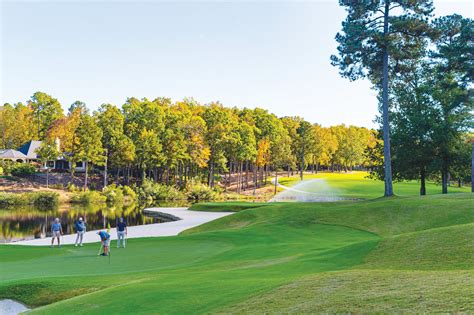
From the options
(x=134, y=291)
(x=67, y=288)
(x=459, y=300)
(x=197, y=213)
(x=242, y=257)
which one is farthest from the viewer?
(x=197, y=213)

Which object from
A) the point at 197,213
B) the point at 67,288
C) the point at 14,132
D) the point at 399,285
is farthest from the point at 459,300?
the point at 14,132

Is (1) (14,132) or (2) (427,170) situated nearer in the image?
(2) (427,170)

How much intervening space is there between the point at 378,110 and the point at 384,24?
56.3 feet

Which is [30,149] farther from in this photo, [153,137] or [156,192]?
[156,192]

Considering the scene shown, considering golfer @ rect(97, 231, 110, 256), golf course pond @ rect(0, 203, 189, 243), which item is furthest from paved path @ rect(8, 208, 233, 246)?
golfer @ rect(97, 231, 110, 256)

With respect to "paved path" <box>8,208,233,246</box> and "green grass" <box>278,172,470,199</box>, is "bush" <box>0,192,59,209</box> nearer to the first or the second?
"paved path" <box>8,208,233,246</box>

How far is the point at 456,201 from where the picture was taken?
24797 mm

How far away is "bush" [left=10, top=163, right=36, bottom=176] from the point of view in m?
71.6

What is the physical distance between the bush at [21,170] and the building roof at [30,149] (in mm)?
10298

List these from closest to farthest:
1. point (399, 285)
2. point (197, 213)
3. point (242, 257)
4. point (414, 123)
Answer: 1. point (399, 285)
2. point (242, 257)
3. point (414, 123)
4. point (197, 213)

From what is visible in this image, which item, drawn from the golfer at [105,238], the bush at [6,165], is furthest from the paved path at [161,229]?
the bush at [6,165]

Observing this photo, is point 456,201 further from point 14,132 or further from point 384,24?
point 14,132

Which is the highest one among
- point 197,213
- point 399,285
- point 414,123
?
point 414,123

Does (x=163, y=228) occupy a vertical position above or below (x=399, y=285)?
below
